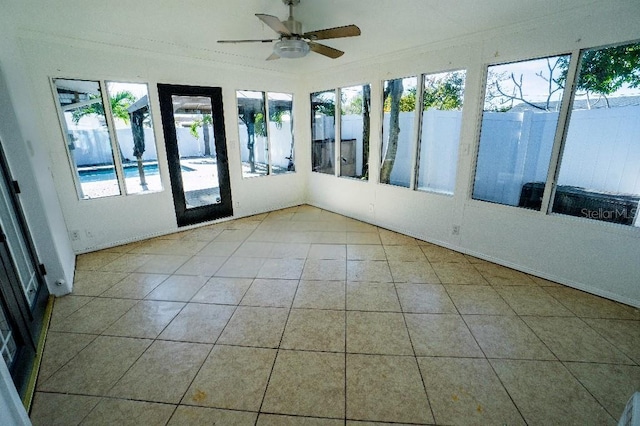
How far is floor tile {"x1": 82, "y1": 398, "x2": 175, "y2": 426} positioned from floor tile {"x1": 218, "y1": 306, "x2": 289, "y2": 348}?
0.59 meters

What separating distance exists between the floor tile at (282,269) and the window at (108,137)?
232 cm

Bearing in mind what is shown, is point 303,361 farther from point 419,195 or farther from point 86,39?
point 86,39

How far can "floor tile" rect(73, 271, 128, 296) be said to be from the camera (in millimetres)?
2917

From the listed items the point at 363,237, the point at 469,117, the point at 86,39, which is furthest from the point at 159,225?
the point at 469,117

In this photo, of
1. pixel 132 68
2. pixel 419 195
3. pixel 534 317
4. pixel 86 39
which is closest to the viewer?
pixel 534 317

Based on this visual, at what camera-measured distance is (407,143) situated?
4.16 metres

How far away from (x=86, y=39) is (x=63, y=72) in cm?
48

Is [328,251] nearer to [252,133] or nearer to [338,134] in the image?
[338,134]

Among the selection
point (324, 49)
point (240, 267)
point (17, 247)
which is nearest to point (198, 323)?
point (240, 267)

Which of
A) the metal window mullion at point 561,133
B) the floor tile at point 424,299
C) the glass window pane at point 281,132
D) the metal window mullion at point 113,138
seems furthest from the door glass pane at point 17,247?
the metal window mullion at point 561,133

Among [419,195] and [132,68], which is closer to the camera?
[132,68]

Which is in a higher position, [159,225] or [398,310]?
[159,225]

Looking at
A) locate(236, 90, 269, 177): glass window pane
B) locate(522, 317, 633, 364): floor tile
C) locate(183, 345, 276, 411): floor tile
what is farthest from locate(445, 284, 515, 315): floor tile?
locate(236, 90, 269, 177): glass window pane

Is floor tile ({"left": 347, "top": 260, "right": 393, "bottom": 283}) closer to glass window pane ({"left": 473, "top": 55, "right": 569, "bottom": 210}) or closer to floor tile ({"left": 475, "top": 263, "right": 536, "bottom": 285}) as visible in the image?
floor tile ({"left": 475, "top": 263, "right": 536, "bottom": 285})
